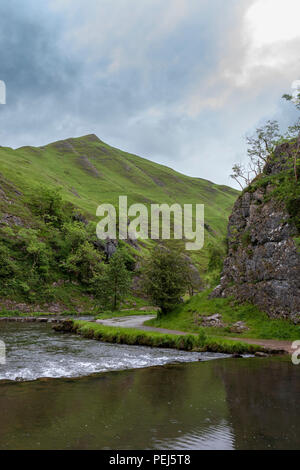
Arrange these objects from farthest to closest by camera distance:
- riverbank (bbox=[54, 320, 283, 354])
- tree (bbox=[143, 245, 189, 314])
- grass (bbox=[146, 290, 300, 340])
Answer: tree (bbox=[143, 245, 189, 314]), grass (bbox=[146, 290, 300, 340]), riverbank (bbox=[54, 320, 283, 354])

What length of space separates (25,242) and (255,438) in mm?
84059

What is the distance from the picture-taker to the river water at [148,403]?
9664mm

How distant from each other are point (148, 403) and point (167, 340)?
18101mm

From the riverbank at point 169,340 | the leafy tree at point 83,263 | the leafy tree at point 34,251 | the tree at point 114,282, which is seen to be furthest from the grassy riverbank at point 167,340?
the leafy tree at point 83,263

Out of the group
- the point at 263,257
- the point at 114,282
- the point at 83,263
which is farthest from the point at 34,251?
the point at 263,257

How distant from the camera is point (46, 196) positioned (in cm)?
11050

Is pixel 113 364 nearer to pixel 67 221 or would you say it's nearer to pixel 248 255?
pixel 248 255

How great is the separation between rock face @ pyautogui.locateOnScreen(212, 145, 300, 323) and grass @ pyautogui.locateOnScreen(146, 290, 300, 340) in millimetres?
1041

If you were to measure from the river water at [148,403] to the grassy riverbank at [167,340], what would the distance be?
3342 mm

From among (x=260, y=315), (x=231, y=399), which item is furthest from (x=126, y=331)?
(x=231, y=399)

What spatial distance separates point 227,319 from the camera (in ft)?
122

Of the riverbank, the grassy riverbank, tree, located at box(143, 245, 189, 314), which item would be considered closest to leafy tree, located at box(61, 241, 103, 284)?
tree, located at box(143, 245, 189, 314)

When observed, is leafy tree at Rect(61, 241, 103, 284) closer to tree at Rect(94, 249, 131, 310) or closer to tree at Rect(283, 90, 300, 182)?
tree at Rect(94, 249, 131, 310)

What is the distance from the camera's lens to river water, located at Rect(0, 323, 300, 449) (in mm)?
9664
